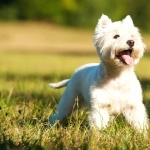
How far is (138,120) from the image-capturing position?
663cm

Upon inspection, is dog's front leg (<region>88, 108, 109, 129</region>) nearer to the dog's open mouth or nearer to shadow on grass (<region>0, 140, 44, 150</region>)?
the dog's open mouth

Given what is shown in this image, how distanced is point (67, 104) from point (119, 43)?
1387 mm

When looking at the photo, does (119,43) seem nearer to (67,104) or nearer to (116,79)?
(116,79)

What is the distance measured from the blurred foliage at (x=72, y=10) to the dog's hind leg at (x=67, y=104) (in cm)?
3711

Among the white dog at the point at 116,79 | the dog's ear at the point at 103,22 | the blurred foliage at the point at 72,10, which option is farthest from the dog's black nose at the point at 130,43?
the blurred foliage at the point at 72,10

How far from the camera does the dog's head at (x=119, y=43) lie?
252 inches

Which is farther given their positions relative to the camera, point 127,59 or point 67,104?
point 67,104

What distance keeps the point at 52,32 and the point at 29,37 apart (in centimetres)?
289

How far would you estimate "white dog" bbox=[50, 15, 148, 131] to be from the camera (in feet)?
21.2

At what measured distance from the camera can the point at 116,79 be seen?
22.4 ft

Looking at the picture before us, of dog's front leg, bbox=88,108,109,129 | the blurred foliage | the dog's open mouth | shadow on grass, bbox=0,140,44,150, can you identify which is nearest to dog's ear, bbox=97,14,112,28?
the dog's open mouth

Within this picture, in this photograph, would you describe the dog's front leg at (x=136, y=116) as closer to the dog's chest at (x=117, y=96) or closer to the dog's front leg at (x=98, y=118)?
the dog's chest at (x=117, y=96)

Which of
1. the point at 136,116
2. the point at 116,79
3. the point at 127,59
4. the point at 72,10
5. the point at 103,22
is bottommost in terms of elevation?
the point at 72,10

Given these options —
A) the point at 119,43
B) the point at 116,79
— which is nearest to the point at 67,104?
the point at 116,79
